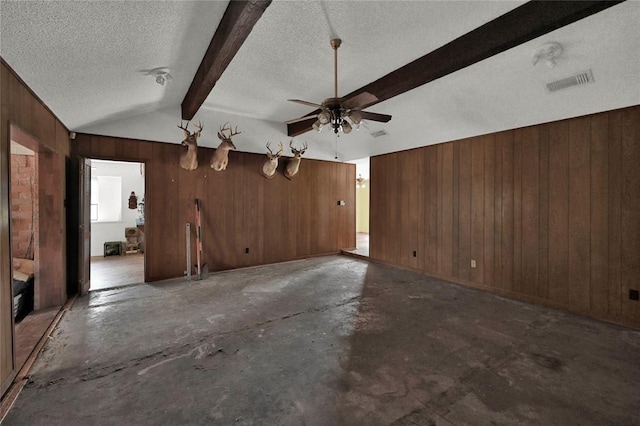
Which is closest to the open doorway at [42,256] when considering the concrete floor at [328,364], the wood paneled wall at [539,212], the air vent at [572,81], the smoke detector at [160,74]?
the concrete floor at [328,364]

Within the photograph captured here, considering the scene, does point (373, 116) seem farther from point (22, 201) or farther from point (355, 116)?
point (22, 201)

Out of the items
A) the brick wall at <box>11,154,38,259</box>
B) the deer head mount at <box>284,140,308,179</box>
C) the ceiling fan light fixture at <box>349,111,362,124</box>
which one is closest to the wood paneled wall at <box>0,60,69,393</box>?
the brick wall at <box>11,154,38,259</box>

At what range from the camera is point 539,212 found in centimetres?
418

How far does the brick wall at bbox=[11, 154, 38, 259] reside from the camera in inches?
172

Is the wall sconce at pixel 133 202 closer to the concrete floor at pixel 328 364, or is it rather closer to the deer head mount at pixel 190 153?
the deer head mount at pixel 190 153

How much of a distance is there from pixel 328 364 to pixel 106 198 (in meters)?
8.30

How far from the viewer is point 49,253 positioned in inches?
151

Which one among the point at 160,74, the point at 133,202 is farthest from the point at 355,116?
the point at 133,202

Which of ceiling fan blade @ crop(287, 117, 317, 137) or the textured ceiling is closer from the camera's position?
the textured ceiling

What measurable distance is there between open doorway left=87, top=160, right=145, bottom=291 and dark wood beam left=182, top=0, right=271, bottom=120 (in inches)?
201

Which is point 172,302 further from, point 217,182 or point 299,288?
point 217,182

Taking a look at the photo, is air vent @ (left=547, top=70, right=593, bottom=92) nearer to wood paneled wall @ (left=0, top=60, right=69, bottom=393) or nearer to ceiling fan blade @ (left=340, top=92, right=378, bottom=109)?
ceiling fan blade @ (left=340, top=92, right=378, bottom=109)

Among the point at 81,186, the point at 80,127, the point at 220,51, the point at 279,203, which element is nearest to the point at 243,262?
the point at 279,203

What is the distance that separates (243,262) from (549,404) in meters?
5.26
